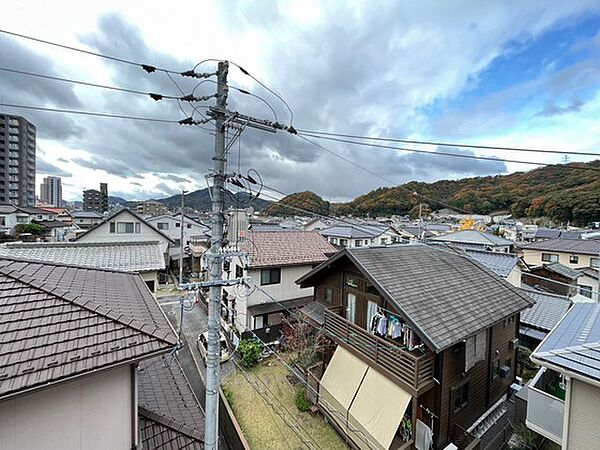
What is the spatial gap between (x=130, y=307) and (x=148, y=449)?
2572 millimetres

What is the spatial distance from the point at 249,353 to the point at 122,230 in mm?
21300

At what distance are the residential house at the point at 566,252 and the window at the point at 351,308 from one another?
32.3 m

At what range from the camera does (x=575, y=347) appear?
5.98 metres

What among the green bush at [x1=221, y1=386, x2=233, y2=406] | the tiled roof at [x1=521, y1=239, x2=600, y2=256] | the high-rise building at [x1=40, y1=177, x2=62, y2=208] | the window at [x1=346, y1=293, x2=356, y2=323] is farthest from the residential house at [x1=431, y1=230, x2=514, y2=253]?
the high-rise building at [x1=40, y1=177, x2=62, y2=208]

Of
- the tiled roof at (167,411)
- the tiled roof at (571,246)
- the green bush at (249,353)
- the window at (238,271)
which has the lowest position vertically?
the green bush at (249,353)

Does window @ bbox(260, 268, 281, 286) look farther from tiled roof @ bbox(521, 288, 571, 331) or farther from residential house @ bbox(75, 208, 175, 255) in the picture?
tiled roof @ bbox(521, 288, 571, 331)

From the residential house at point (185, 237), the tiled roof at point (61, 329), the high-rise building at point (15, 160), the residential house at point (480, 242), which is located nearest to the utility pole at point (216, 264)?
the tiled roof at point (61, 329)

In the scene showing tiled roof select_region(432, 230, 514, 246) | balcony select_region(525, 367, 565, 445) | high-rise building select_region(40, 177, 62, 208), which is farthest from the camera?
Result: high-rise building select_region(40, 177, 62, 208)

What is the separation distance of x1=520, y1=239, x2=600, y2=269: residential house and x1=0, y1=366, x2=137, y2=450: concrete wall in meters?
40.2

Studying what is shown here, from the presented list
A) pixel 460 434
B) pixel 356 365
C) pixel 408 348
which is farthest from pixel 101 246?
pixel 460 434

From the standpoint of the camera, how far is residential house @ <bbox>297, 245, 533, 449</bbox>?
Result: 811 cm

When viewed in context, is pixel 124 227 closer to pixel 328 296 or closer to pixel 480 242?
pixel 328 296

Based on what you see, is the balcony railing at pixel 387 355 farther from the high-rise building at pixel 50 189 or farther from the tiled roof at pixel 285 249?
the high-rise building at pixel 50 189

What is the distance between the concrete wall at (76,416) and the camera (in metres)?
3.53
